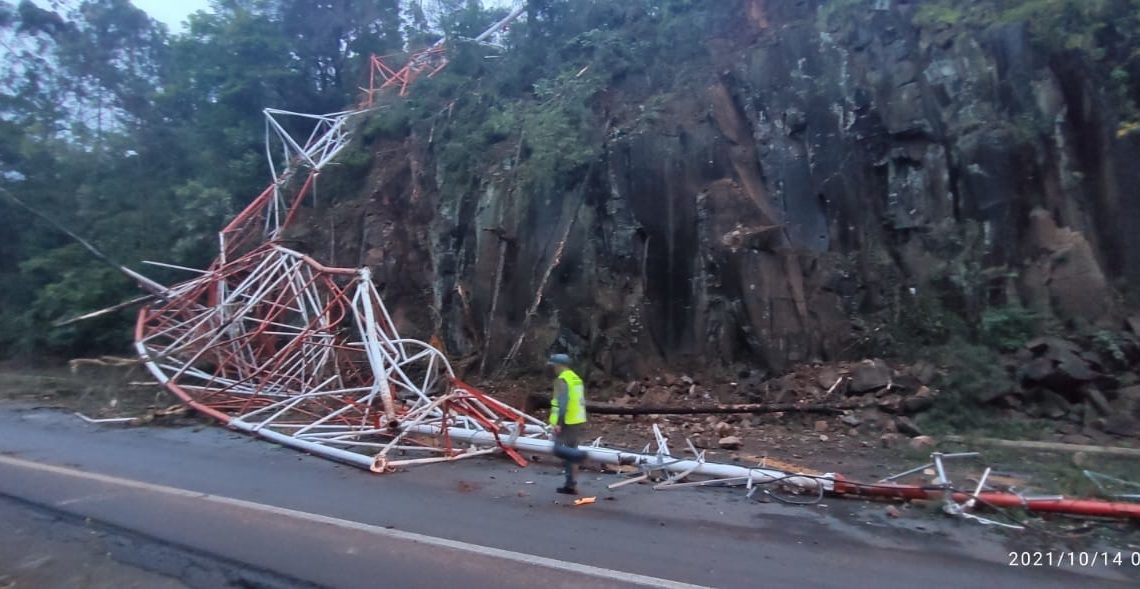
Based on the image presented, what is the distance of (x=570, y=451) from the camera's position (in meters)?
8.38

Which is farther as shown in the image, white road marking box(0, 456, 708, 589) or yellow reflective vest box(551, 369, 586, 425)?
yellow reflective vest box(551, 369, 586, 425)

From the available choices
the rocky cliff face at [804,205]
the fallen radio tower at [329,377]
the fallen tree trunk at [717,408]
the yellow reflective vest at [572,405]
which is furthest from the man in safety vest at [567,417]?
the rocky cliff face at [804,205]

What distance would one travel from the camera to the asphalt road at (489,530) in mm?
5691

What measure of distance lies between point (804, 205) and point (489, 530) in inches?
363

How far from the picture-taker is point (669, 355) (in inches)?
556

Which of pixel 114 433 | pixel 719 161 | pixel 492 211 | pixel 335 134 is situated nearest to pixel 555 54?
pixel 492 211

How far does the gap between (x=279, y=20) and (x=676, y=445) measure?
20259mm

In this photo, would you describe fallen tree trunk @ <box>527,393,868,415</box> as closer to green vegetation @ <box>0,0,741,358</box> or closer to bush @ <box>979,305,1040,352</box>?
bush @ <box>979,305,1040,352</box>

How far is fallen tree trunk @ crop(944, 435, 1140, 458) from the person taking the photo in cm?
929

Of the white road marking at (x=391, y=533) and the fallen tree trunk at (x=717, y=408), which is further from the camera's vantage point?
the fallen tree trunk at (x=717, y=408)

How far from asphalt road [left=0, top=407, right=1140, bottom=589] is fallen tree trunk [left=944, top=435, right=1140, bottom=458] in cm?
338
